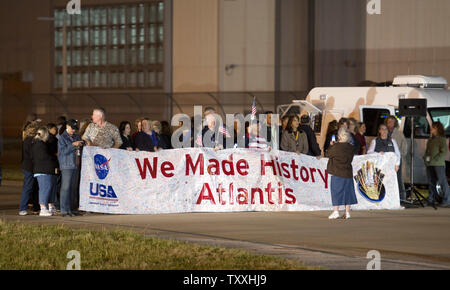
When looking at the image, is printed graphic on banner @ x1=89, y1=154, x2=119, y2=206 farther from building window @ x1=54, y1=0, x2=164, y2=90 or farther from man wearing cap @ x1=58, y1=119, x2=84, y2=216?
building window @ x1=54, y1=0, x2=164, y2=90

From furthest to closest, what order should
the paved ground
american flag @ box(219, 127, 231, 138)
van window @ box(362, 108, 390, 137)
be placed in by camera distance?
van window @ box(362, 108, 390, 137) → american flag @ box(219, 127, 231, 138) → the paved ground

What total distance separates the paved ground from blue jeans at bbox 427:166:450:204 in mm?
904

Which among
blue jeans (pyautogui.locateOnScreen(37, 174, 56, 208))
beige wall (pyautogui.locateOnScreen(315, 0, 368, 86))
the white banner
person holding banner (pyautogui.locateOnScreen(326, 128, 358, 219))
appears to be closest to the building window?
beige wall (pyautogui.locateOnScreen(315, 0, 368, 86))

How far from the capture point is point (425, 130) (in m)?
24.0

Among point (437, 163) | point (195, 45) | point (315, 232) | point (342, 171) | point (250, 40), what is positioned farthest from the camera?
point (195, 45)

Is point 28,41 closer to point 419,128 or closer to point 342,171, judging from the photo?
point 419,128

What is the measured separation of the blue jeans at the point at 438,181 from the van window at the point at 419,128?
2858 millimetres

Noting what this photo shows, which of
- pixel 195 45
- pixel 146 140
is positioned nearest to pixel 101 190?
pixel 146 140

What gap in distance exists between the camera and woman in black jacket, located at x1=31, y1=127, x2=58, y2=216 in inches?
703

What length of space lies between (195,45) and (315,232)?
119 feet

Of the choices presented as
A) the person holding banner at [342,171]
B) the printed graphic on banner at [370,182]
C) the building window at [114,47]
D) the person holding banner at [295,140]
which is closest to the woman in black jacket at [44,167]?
the person holding banner at [295,140]

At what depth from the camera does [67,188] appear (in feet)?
58.2
